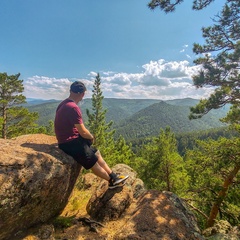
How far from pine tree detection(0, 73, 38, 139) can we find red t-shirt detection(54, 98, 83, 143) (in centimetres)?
2132

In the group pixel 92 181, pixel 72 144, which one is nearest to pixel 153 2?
pixel 72 144

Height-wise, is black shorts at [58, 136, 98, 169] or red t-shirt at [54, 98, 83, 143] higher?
red t-shirt at [54, 98, 83, 143]

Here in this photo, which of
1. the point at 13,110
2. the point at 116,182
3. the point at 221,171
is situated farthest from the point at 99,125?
the point at 116,182

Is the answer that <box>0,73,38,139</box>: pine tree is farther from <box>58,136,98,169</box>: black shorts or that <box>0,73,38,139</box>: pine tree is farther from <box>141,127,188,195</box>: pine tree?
<box>58,136,98,169</box>: black shorts

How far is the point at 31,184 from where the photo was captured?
4.14m

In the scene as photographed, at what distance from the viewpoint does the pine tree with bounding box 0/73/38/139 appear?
23906mm

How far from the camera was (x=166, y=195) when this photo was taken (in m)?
5.97

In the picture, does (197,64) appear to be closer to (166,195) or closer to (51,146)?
(166,195)

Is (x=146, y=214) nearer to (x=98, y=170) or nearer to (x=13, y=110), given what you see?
(x=98, y=170)

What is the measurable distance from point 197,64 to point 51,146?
867 cm

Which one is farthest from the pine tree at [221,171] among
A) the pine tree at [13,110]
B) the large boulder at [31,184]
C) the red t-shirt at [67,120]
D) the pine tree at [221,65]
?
the pine tree at [13,110]

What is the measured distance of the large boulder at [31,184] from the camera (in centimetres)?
379

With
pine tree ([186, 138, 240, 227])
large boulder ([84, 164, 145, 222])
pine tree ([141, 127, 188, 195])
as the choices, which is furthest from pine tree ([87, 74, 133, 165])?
large boulder ([84, 164, 145, 222])

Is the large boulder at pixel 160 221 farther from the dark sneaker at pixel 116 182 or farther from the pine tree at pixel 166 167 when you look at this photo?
the pine tree at pixel 166 167
